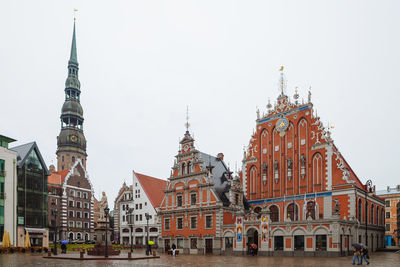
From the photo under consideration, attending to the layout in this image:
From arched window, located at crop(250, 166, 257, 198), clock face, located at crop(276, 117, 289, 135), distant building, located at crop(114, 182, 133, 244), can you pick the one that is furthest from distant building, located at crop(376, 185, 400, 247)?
distant building, located at crop(114, 182, 133, 244)

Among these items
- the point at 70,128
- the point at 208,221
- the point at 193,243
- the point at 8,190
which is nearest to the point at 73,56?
the point at 70,128

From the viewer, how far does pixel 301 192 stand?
45.4m

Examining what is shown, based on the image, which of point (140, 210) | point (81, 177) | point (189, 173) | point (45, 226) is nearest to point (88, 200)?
point (81, 177)

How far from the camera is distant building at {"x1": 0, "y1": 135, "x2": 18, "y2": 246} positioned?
51.7 meters

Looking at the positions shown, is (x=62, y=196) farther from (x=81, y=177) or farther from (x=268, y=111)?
(x=268, y=111)

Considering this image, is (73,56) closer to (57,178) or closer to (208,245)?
(57,178)

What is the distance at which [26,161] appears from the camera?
5769 centimetres

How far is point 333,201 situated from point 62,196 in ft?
184

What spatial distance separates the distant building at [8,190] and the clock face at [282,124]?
3622 cm

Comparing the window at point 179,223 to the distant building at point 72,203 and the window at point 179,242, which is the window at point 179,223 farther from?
the distant building at point 72,203

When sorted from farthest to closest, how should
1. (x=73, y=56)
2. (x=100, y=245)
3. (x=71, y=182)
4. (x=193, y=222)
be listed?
(x=73, y=56)
(x=71, y=182)
(x=193, y=222)
(x=100, y=245)

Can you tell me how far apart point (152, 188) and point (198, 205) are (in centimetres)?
2565

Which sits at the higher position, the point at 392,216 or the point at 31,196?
the point at 31,196

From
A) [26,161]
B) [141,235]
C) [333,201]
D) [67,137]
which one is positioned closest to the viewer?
[333,201]
